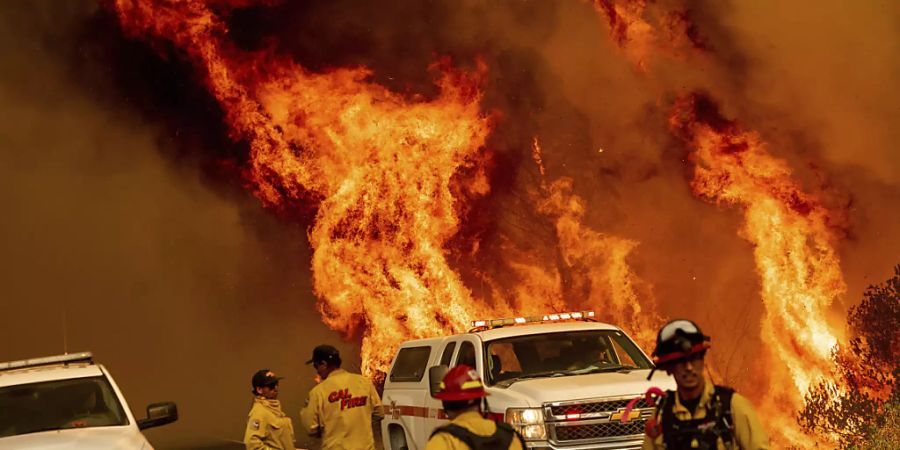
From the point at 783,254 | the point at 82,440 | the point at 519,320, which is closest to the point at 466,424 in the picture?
the point at 82,440

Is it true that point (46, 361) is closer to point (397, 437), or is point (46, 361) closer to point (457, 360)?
point (457, 360)

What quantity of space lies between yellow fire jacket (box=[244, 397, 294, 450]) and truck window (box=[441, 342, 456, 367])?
2.90 metres

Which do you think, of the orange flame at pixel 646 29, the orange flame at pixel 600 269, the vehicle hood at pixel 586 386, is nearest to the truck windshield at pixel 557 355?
the vehicle hood at pixel 586 386

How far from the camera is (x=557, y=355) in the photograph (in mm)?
12359

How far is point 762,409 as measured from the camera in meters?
25.5

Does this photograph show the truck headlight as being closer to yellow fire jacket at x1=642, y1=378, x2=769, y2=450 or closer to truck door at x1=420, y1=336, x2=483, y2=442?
truck door at x1=420, y1=336, x2=483, y2=442

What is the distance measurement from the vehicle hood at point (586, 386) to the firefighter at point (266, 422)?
224 cm

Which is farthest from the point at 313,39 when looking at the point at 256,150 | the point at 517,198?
the point at 517,198

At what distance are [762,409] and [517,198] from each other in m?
10.7

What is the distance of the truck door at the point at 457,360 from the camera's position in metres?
12.2

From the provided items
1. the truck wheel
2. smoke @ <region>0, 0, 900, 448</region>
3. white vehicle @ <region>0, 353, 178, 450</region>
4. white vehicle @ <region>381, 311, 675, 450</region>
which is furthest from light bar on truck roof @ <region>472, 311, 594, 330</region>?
smoke @ <region>0, 0, 900, 448</region>

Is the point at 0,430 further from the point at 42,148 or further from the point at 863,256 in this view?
the point at 42,148

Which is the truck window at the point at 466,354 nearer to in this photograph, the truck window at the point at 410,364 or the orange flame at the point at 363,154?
the truck window at the point at 410,364

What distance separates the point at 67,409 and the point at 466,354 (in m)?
4.28
